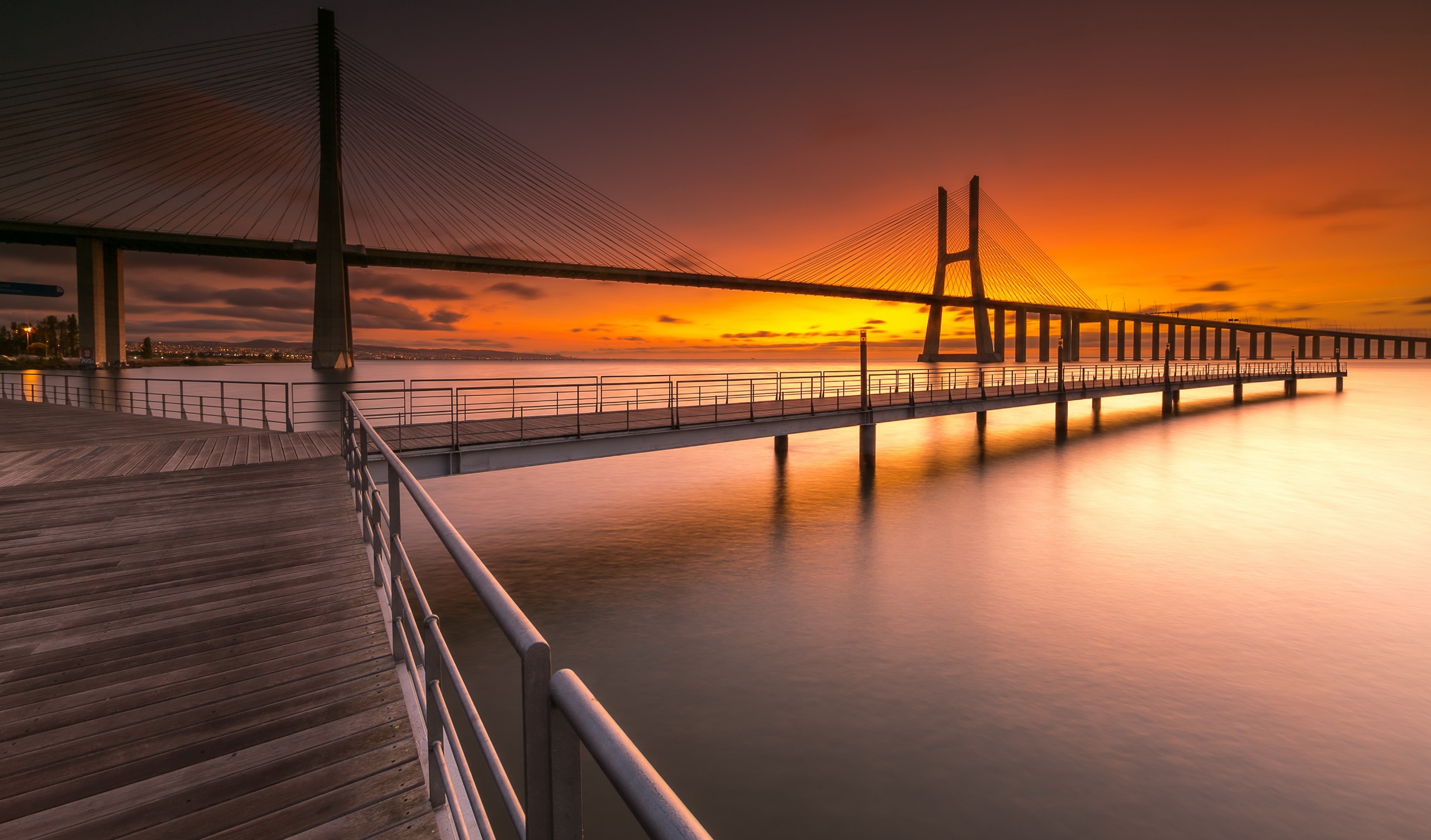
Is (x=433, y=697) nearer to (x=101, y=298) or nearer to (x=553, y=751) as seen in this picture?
(x=553, y=751)

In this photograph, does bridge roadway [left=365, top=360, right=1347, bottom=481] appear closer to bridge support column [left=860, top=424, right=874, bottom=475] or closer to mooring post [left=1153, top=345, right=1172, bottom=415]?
bridge support column [left=860, top=424, right=874, bottom=475]

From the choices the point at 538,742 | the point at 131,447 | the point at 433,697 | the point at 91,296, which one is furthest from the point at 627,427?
the point at 91,296

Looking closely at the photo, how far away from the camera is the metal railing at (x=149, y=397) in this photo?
14.4 metres

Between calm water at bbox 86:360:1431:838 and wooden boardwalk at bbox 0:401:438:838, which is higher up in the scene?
wooden boardwalk at bbox 0:401:438:838

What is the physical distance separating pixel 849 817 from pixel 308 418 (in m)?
39.5

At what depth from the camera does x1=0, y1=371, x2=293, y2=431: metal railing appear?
47.2 ft

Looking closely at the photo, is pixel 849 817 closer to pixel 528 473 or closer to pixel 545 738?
pixel 545 738

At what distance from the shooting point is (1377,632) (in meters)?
10.7

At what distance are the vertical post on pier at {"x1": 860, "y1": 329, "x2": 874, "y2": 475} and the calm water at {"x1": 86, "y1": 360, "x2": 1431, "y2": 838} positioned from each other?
4.14 feet

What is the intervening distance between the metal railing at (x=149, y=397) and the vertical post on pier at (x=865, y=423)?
604 inches

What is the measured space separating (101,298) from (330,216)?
17.0 metres

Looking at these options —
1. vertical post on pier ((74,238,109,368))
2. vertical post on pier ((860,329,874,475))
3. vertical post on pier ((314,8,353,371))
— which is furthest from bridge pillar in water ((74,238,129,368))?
vertical post on pier ((860,329,874,475))

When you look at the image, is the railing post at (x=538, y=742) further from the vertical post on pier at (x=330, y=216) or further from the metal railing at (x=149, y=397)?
the vertical post on pier at (x=330, y=216)

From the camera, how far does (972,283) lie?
2758 inches
